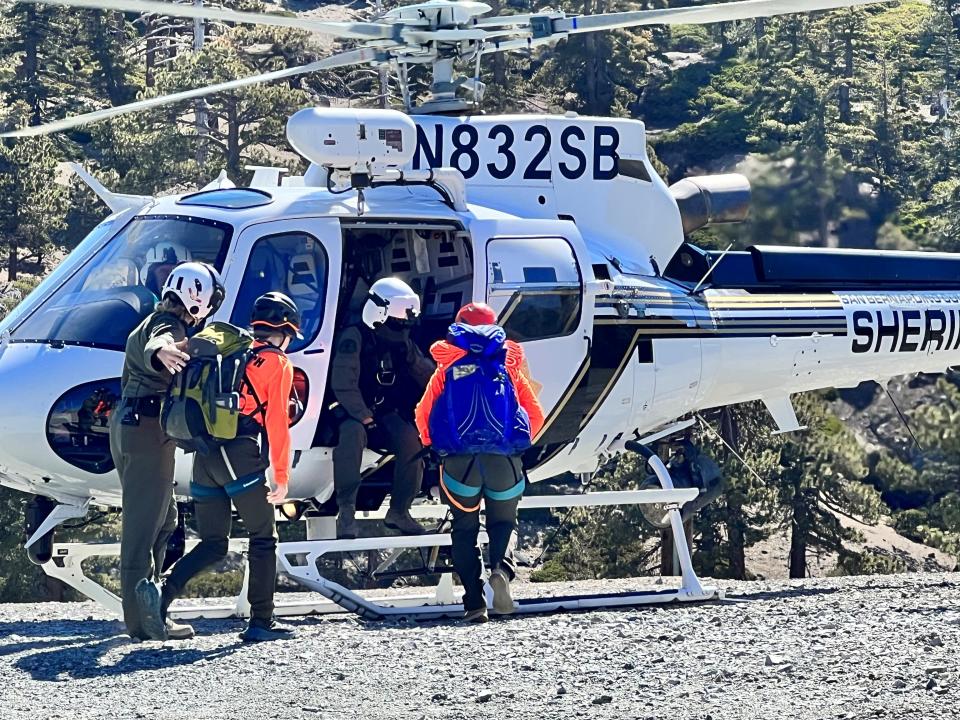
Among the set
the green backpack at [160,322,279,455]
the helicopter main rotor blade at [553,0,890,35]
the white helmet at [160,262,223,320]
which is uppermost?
the helicopter main rotor blade at [553,0,890,35]

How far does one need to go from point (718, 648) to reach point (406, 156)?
3.75 m

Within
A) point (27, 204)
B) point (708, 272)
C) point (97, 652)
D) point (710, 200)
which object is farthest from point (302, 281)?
point (27, 204)

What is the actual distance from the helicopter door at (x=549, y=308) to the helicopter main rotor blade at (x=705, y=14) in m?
1.28

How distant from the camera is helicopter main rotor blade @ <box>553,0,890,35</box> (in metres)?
9.21

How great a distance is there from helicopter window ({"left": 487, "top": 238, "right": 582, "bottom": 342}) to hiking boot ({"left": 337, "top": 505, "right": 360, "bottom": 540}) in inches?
58.1

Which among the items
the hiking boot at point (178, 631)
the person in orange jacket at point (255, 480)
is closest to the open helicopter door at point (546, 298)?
the person in orange jacket at point (255, 480)

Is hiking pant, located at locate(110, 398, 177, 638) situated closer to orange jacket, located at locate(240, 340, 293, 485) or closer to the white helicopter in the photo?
orange jacket, located at locate(240, 340, 293, 485)

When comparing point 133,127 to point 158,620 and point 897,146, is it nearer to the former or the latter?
point 897,146

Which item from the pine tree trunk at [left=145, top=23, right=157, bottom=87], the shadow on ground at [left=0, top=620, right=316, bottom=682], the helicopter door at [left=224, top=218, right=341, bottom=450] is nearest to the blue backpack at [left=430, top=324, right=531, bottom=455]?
the helicopter door at [left=224, top=218, right=341, bottom=450]

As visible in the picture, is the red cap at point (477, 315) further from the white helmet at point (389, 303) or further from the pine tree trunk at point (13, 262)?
the pine tree trunk at point (13, 262)

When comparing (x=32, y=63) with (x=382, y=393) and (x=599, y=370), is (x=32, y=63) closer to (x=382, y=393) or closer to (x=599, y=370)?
(x=599, y=370)

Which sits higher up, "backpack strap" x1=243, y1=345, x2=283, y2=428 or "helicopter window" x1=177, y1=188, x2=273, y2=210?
"helicopter window" x1=177, y1=188, x2=273, y2=210

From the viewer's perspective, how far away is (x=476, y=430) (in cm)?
855

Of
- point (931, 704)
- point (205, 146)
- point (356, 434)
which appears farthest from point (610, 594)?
point (205, 146)
